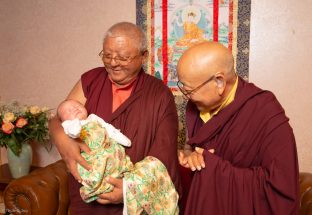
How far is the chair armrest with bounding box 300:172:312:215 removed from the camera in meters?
1.65

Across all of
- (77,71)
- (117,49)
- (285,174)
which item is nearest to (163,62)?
(77,71)

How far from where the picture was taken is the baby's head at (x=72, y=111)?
4.77ft

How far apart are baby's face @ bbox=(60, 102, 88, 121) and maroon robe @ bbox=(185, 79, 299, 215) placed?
1.77ft

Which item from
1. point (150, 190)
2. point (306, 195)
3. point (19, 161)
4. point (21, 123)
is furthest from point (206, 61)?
point (19, 161)

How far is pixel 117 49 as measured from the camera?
1.47 meters

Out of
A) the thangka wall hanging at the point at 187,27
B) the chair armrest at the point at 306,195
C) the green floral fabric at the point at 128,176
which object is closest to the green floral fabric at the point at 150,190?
the green floral fabric at the point at 128,176

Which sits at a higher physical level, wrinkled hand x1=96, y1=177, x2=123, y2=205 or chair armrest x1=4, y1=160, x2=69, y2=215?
wrinkled hand x1=96, y1=177, x2=123, y2=205

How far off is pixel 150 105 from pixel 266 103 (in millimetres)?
555

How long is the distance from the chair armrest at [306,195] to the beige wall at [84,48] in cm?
39

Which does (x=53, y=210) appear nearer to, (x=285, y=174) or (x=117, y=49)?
(x=117, y=49)

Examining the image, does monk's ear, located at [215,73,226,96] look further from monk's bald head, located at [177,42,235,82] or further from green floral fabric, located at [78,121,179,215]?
green floral fabric, located at [78,121,179,215]

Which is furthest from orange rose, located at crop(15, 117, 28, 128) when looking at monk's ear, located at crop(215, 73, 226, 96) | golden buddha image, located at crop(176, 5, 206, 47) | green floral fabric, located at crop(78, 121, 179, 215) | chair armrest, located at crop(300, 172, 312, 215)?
chair armrest, located at crop(300, 172, 312, 215)

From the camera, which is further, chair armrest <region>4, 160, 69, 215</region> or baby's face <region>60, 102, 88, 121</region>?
chair armrest <region>4, 160, 69, 215</region>

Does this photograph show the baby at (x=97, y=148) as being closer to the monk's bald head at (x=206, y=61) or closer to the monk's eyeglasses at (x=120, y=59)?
the monk's eyeglasses at (x=120, y=59)
